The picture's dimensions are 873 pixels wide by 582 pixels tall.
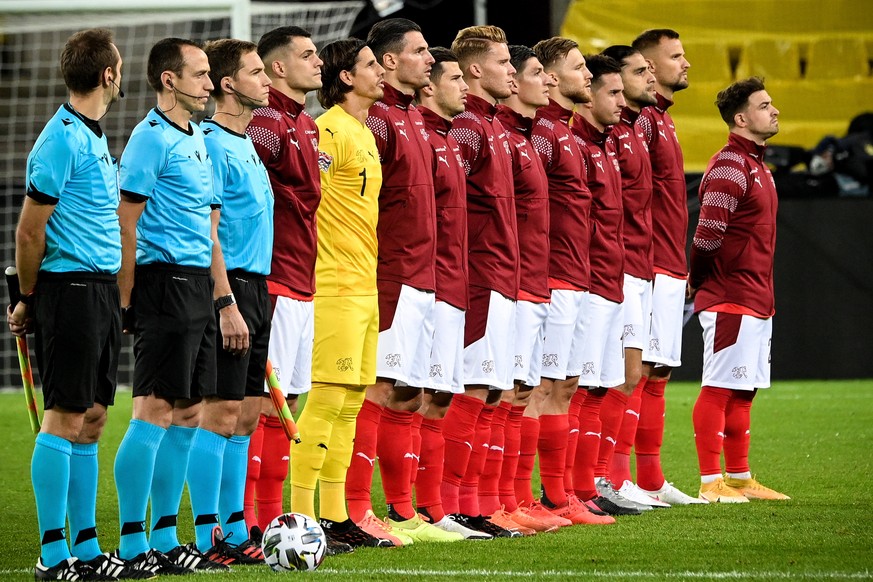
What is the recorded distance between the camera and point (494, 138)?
7.20 metres

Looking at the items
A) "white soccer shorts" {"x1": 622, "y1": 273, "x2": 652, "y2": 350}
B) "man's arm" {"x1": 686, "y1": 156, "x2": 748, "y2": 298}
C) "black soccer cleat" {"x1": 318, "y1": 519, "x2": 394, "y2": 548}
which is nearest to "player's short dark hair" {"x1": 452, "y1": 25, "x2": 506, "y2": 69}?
"white soccer shorts" {"x1": 622, "y1": 273, "x2": 652, "y2": 350}

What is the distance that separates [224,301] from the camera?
5652 mm

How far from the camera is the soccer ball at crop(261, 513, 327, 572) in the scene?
5.48 m

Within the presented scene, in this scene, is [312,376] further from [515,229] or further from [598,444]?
[598,444]

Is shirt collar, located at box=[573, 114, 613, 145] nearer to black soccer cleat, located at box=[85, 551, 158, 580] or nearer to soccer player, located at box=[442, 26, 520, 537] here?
soccer player, located at box=[442, 26, 520, 537]

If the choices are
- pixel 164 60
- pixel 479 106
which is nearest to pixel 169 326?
pixel 164 60

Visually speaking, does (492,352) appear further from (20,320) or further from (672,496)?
(20,320)

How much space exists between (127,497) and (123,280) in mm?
805

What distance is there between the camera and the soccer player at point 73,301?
16.9 feet

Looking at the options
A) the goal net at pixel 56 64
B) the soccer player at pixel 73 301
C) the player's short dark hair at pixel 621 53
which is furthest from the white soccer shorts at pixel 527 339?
the goal net at pixel 56 64

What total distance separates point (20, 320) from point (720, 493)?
4.47 meters

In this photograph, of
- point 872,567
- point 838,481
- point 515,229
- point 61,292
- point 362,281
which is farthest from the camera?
point 838,481

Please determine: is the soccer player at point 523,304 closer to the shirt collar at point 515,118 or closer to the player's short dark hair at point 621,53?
the shirt collar at point 515,118

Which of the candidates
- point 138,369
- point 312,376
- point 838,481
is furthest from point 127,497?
point 838,481
